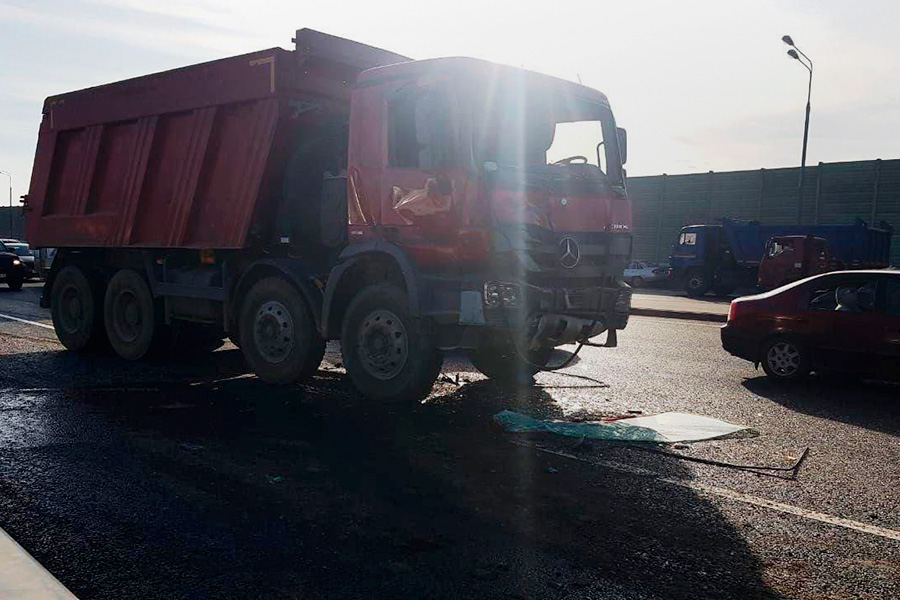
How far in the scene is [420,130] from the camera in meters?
6.80

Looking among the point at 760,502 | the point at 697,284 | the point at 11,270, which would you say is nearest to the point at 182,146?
the point at 760,502

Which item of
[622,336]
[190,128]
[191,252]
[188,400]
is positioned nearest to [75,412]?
[188,400]

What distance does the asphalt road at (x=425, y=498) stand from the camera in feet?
11.7

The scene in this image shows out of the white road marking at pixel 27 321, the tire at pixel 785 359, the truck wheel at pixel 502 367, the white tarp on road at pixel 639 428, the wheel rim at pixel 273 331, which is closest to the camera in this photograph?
the white tarp on road at pixel 639 428

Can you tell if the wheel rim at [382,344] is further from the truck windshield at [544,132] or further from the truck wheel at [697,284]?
the truck wheel at [697,284]

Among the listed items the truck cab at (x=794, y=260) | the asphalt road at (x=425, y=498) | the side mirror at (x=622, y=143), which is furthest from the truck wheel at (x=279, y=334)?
the truck cab at (x=794, y=260)

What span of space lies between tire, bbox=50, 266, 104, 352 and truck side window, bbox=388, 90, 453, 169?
562cm

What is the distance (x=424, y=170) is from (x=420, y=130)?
341 mm

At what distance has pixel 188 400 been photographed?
7.61 m

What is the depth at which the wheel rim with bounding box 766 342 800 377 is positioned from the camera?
9352 mm

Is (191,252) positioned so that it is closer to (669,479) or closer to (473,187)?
(473,187)

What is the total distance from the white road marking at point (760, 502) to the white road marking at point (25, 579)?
3411mm

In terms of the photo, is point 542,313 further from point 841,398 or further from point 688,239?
point 688,239

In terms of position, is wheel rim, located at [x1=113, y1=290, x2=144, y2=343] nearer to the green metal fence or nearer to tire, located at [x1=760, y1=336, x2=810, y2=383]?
tire, located at [x1=760, y1=336, x2=810, y2=383]
